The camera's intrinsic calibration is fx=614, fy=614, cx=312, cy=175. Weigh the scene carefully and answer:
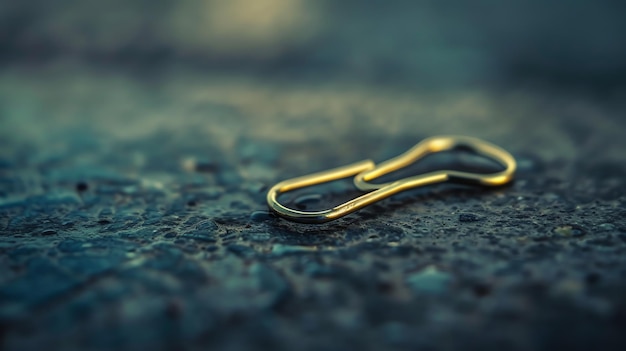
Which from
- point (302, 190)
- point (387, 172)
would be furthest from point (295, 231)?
point (387, 172)

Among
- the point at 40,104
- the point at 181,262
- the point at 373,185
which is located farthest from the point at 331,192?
the point at 40,104

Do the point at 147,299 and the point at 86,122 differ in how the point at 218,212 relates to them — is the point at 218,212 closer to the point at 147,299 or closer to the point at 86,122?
the point at 147,299

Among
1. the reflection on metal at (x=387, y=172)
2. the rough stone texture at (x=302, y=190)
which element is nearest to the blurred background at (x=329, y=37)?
the rough stone texture at (x=302, y=190)

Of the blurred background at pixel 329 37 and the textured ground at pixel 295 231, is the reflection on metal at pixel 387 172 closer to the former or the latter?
the textured ground at pixel 295 231

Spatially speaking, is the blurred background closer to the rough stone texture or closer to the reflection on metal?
the rough stone texture

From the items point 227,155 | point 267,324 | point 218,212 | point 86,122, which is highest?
point 86,122
